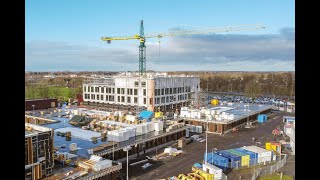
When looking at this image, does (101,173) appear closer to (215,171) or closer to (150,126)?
(215,171)

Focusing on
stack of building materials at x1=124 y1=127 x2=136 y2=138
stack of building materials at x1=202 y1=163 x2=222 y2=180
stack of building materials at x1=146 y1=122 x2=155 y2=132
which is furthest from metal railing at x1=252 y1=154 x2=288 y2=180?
stack of building materials at x1=146 y1=122 x2=155 y2=132

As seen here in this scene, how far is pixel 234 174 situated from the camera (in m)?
12.6

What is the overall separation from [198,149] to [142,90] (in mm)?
10986

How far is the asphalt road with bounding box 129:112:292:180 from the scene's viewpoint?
12355 millimetres

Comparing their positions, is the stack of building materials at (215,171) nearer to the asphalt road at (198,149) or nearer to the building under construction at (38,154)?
the asphalt road at (198,149)

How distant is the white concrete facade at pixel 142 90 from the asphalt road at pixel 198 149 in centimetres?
763

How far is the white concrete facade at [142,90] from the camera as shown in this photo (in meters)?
25.9

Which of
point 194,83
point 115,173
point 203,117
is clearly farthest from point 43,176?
point 194,83

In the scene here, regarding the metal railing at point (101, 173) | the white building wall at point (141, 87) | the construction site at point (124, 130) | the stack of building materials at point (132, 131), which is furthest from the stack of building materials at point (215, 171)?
the white building wall at point (141, 87)

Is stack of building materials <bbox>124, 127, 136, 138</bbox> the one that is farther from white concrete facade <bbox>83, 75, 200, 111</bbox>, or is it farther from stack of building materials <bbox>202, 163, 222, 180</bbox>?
white concrete facade <bbox>83, 75, 200, 111</bbox>

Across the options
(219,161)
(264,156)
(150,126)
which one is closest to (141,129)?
(150,126)

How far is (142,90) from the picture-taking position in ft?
85.7
